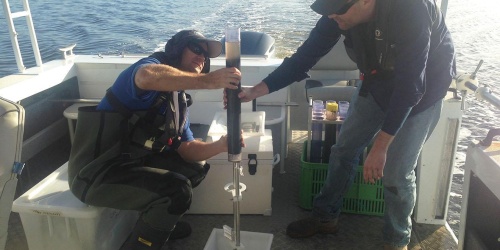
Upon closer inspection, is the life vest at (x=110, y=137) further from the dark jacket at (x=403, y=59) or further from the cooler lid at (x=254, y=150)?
the dark jacket at (x=403, y=59)

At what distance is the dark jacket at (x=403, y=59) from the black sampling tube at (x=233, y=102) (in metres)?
0.65

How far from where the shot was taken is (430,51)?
2002 mm

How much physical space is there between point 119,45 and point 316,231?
827cm

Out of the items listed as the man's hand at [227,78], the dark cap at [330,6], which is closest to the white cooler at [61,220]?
the man's hand at [227,78]

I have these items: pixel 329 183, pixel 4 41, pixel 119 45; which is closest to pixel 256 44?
pixel 329 183

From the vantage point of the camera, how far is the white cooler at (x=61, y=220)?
216cm

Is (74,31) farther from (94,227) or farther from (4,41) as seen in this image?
(94,227)

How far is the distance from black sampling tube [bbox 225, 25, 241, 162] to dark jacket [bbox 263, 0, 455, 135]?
0.65 metres

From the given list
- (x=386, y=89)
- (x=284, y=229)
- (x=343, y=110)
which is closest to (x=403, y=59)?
(x=386, y=89)

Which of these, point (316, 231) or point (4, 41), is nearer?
point (316, 231)

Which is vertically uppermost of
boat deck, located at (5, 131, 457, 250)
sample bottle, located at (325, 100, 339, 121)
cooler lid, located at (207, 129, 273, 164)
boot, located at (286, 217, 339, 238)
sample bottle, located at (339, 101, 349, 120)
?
sample bottle, located at (325, 100, 339, 121)

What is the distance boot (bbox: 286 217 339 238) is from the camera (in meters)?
2.59

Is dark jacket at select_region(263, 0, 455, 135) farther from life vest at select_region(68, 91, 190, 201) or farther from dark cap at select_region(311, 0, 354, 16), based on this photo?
life vest at select_region(68, 91, 190, 201)

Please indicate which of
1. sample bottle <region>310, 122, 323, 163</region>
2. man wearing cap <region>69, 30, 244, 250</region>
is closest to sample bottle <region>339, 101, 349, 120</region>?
sample bottle <region>310, 122, 323, 163</region>
